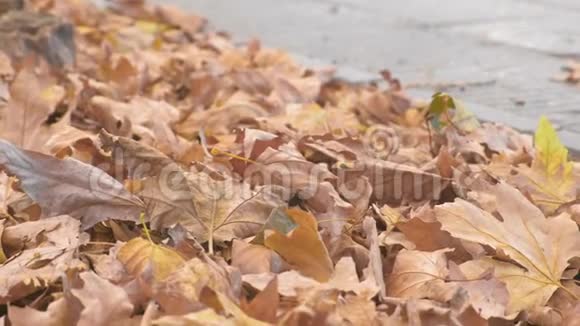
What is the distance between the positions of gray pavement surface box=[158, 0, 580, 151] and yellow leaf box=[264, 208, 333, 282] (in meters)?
1.40

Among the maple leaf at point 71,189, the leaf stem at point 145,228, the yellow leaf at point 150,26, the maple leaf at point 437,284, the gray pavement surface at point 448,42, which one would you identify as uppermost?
the maple leaf at point 71,189

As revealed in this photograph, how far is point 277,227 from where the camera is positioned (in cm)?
159

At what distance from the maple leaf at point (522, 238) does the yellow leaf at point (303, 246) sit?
0.25 meters

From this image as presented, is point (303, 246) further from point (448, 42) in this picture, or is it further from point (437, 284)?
point (448, 42)

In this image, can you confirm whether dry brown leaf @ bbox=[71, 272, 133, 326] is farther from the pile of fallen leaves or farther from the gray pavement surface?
the gray pavement surface

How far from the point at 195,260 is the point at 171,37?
3.33 metres

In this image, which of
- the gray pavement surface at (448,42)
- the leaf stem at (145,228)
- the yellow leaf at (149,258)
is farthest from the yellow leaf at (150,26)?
the yellow leaf at (149,258)

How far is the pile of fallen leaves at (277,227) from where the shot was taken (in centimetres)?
139

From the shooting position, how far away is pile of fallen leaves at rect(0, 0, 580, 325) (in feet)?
4.56

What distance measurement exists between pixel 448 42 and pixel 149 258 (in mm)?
3744

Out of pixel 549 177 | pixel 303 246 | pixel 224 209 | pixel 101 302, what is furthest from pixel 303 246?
pixel 549 177

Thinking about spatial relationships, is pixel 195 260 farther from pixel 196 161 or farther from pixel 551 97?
pixel 551 97

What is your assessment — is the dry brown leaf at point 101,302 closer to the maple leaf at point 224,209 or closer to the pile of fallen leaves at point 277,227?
the pile of fallen leaves at point 277,227

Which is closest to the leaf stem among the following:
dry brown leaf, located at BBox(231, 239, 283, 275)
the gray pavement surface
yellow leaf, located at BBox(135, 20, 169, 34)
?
dry brown leaf, located at BBox(231, 239, 283, 275)
